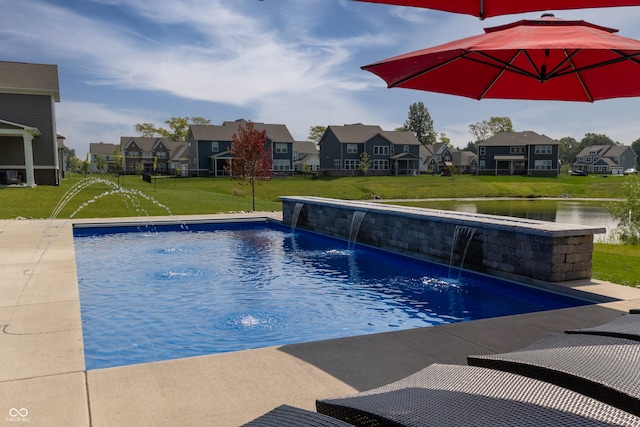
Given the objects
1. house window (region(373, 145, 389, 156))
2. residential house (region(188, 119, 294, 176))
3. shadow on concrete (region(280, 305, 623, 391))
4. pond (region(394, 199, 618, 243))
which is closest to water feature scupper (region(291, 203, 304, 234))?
pond (region(394, 199, 618, 243))

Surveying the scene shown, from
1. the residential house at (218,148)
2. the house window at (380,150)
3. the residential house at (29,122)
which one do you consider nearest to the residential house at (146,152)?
the residential house at (218,148)

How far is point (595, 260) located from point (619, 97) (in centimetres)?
459

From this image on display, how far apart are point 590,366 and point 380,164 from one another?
217ft

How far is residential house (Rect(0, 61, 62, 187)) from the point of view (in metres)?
29.9

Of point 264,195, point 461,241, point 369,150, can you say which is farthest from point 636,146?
point 461,241

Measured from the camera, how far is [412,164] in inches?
2756

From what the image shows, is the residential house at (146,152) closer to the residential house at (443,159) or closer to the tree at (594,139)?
the residential house at (443,159)

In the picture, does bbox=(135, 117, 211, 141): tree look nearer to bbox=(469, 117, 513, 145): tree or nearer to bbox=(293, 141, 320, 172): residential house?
bbox=(293, 141, 320, 172): residential house

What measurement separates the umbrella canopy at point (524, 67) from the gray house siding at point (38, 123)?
30.7m

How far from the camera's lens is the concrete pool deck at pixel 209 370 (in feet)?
11.1

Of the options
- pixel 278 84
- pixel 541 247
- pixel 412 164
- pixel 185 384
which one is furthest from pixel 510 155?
pixel 185 384

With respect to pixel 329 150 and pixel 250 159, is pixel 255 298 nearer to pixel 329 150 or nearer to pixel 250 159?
pixel 250 159

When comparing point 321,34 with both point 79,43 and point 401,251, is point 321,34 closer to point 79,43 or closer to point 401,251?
point 401,251

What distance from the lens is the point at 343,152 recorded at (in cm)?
6550
